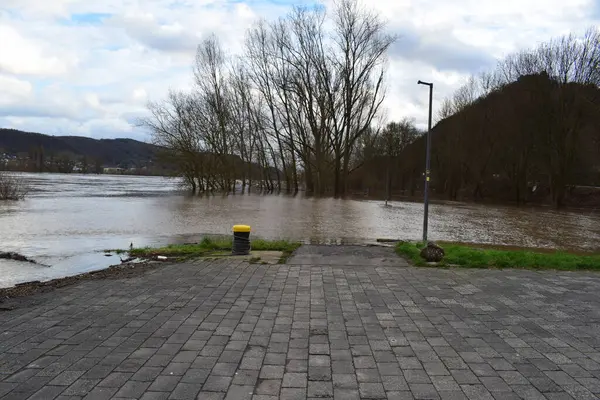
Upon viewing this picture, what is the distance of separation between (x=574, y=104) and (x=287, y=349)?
42.1 metres

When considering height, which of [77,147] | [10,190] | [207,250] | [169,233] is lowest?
[169,233]

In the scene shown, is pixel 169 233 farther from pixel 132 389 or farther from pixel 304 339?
pixel 132 389

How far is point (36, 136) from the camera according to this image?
18000cm

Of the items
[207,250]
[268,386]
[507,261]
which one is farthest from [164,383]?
[507,261]

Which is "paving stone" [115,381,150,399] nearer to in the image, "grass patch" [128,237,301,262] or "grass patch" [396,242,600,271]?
"grass patch" [128,237,301,262]

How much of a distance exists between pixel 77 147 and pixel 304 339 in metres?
204

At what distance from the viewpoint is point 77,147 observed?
606 feet

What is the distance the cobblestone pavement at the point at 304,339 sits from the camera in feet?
11.3

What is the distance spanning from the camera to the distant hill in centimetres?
16475

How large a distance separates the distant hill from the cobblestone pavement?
162929 mm

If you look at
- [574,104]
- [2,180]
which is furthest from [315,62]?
[2,180]

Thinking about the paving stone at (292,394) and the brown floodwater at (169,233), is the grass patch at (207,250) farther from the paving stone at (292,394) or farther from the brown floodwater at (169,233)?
the paving stone at (292,394)

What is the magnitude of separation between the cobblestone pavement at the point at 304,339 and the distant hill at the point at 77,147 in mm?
162929

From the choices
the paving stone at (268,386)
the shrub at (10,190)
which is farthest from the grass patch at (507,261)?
the shrub at (10,190)
